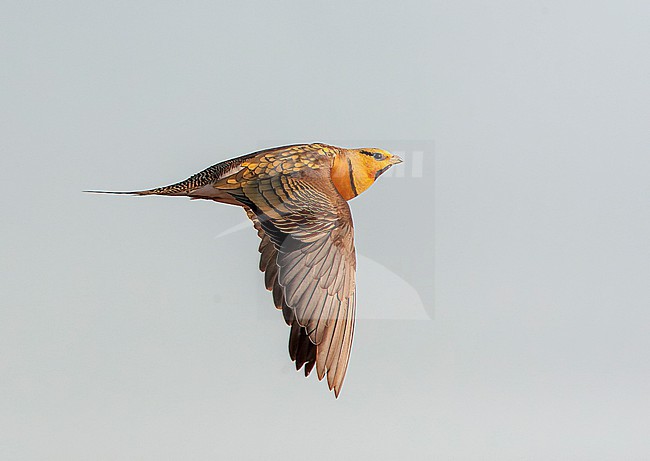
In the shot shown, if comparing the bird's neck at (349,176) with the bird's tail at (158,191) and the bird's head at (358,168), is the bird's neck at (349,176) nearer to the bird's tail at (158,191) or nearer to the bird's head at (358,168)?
the bird's head at (358,168)

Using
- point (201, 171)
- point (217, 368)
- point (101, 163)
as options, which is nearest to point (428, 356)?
point (217, 368)

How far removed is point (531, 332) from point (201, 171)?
2.11 feet

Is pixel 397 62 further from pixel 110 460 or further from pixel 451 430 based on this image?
pixel 110 460

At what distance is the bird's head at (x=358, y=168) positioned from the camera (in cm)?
146

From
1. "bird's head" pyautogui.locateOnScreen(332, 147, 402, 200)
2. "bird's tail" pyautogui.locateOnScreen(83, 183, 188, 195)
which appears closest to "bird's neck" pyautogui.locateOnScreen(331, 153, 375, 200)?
"bird's head" pyautogui.locateOnScreen(332, 147, 402, 200)

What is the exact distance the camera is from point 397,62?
1.53 meters

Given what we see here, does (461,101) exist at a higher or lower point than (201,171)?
higher

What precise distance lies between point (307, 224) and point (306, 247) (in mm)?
37

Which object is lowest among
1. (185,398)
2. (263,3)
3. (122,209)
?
(185,398)

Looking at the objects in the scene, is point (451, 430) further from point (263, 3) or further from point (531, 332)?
point (263, 3)

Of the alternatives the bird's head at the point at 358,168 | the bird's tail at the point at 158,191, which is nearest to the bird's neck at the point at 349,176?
the bird's head at the point at 358,168

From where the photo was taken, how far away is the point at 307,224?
1363 mm

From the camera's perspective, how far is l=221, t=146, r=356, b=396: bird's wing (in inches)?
53.6

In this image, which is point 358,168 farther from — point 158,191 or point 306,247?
point 158,191
